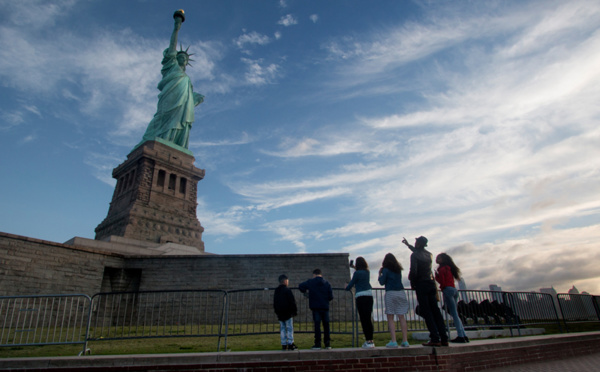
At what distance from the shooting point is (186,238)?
101 feet

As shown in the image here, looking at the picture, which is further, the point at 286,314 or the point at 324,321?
the point at 324,321

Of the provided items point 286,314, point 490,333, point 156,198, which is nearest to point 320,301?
point 286,314

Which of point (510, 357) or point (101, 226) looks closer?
point (510, 357)

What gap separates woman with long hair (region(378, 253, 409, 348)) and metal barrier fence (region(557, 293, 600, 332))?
23.4ft

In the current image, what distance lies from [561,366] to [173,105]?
3561 centimetres

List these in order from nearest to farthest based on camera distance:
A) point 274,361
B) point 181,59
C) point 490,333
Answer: point 274,361 < point 490,333 < point 181,59

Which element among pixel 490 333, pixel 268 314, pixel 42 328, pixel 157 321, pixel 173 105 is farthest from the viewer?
pixel 173 105

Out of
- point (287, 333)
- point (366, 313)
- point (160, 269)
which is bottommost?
point (287, 333)

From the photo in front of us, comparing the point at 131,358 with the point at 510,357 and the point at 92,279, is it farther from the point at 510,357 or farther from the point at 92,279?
the point at 92,279

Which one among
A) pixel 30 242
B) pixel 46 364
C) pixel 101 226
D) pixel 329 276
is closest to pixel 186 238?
pixel 101 226

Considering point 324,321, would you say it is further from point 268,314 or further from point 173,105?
point 173,105

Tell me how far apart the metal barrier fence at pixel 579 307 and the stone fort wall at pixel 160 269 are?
8345mm

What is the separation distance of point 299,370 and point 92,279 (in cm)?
1510

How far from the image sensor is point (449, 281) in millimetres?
6953
